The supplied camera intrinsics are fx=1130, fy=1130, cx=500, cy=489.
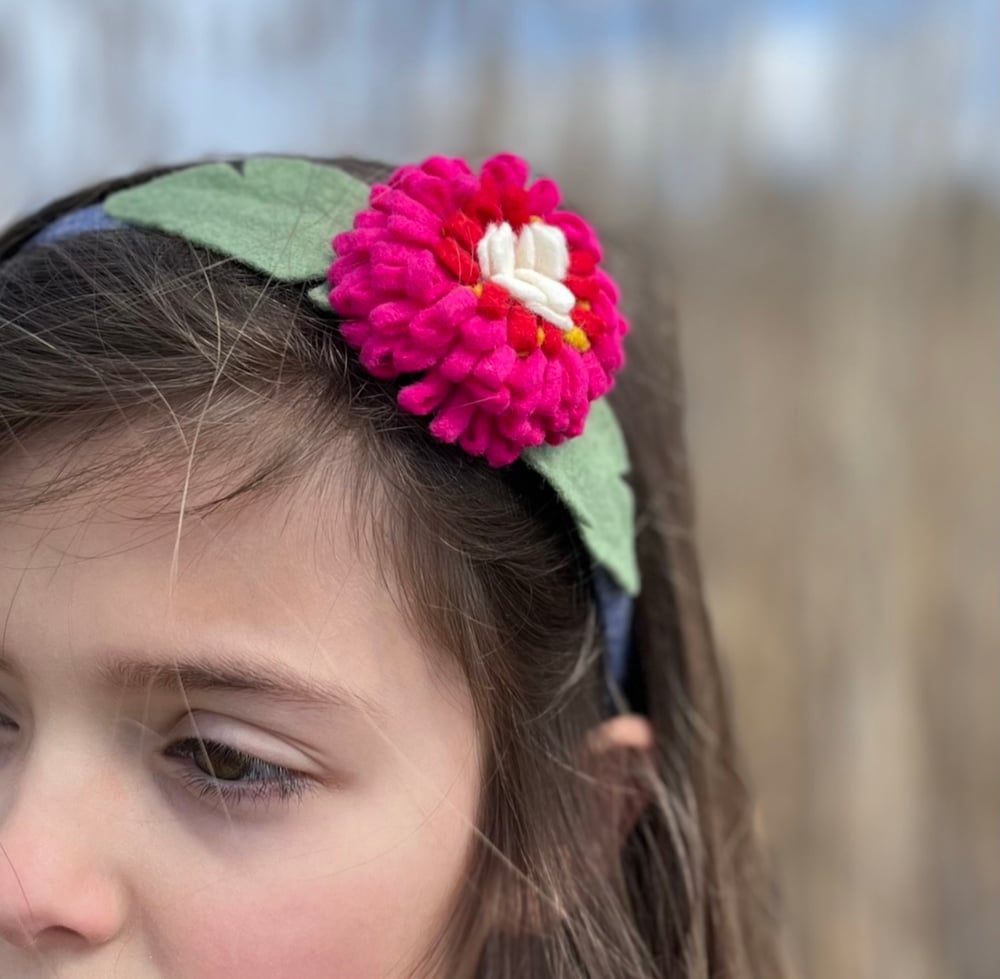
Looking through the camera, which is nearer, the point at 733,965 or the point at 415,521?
the point at 415,521

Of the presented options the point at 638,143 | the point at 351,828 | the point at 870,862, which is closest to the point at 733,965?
the point at 351,828

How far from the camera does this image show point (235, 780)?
84cm

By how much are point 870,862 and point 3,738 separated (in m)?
1.53

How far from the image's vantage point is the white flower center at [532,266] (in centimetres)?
84

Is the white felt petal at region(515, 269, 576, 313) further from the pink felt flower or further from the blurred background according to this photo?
the blurred background

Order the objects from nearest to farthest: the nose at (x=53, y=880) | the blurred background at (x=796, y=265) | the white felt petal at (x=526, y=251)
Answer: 1. the nose at (x=53, y=880)
2. the white felt petal at (x=526, y=251)
3. the blurred background at (x=796, y=265)

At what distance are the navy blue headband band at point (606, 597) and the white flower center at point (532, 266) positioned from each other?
28 cm

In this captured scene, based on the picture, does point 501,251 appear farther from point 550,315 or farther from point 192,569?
point 192,569

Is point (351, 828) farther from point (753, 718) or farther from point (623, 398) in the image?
point (753, 718)

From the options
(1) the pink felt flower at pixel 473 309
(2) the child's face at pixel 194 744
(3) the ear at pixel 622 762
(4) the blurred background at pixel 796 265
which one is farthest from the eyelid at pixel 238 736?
(4) the blurred background at pixel 796 265

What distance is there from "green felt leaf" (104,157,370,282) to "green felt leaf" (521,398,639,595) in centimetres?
24

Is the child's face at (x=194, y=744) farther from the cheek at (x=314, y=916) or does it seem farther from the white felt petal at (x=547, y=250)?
the white felt petal at (x=547, y=250)

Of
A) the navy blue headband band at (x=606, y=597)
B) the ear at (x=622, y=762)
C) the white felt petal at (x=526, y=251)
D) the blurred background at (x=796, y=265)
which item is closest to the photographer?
the white felt petal at (x=526, y=251)

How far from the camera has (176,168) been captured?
1.07 meters
